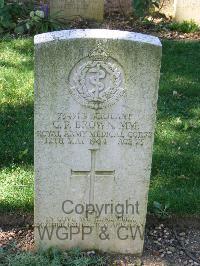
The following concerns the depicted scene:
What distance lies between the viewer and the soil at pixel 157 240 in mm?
3838

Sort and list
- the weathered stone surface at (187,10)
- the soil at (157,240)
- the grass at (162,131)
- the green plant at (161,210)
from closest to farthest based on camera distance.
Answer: the soil at (157,240) → the green plant at (161,210) → the grass at (162,131) → the weathered stone surface at (187,10)

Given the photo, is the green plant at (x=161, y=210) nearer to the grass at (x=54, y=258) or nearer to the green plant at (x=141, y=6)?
the grass at (x=54, y=258)

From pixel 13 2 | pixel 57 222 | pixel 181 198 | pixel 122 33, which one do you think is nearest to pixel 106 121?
pixel 122 33

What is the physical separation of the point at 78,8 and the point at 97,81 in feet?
18.5

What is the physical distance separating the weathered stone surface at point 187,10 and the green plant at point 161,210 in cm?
517

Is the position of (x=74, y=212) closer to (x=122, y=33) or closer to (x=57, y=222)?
(x=57, y=222)

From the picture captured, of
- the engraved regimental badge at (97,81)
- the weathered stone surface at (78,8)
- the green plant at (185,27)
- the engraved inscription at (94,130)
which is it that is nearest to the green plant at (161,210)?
the engraved inscription at (94,130)

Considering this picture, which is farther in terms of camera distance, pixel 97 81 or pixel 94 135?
pixel 94 135

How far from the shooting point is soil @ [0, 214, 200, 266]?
3.84 meters

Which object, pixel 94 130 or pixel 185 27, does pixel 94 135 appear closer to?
pixel 94 130

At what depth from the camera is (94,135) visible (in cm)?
346

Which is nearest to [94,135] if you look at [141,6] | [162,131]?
[162,131]

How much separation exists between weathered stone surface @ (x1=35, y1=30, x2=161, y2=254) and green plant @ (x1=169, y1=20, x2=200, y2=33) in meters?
5.43

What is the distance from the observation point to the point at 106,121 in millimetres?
3441
